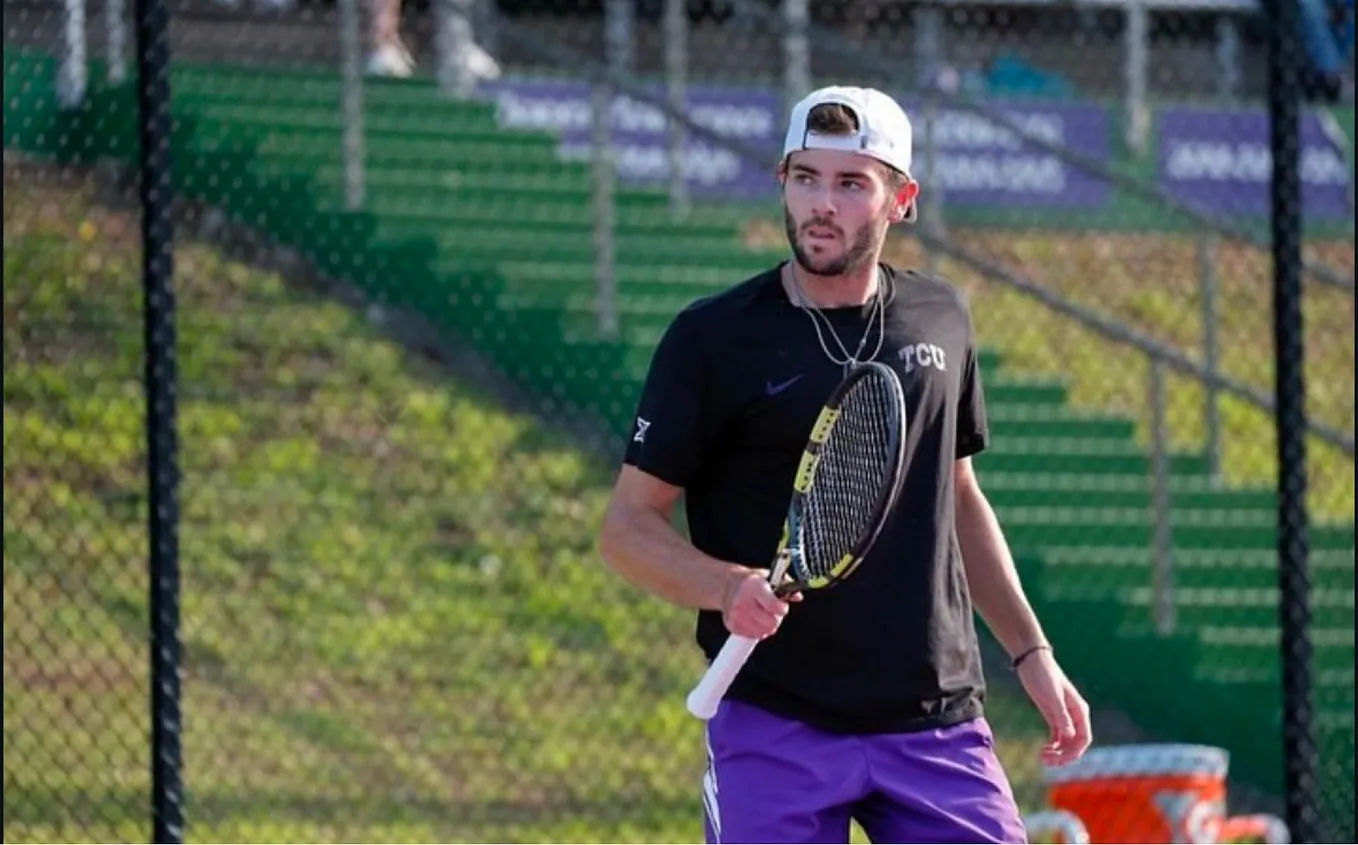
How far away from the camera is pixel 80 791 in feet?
22.7

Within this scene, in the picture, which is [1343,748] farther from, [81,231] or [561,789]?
[81,231]

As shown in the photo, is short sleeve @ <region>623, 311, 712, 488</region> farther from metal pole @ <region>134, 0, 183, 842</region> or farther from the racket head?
metal pole @ <region>134, 0, 183, 842</region>

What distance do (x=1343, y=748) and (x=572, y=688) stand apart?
2727mm

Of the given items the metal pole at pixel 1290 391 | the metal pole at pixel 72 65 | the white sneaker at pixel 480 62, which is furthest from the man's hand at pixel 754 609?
the white sneaker at pixel 480 62

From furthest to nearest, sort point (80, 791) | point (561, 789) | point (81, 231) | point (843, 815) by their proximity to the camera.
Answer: point (561, 789) → point (81, 231) → point (80, 791) → point (843, 815)

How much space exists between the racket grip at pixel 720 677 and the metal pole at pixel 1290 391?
126 inches

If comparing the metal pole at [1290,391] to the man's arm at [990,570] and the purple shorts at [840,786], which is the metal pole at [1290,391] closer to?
the man's arm at [990,570]

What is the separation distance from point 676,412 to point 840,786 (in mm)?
684

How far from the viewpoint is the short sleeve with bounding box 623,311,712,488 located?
406 centimetres

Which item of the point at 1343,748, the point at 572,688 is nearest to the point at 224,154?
the point at 572,688

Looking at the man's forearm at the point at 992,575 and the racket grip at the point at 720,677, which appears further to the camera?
the man's forearm at the point at 992,575

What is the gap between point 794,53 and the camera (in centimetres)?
991

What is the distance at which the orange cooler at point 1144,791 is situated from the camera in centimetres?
709

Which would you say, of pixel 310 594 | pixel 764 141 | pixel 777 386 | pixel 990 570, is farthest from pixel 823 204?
pixel 764 141
